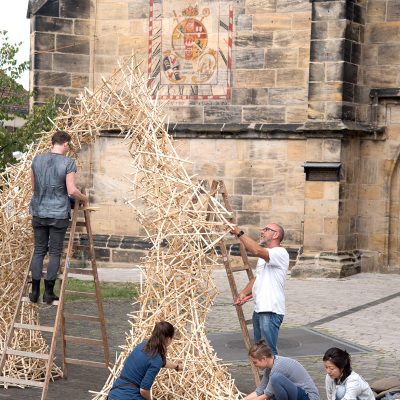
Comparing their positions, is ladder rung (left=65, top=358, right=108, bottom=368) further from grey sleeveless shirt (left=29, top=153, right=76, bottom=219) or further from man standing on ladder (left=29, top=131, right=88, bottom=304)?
grey sleeveless shirt (left=29, top=153, right=76, bottom=219)

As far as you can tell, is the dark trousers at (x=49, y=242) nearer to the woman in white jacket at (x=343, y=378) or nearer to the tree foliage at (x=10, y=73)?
the woman in white jacket at (x=343, y=378)

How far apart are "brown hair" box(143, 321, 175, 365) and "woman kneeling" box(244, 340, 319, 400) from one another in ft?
2.04

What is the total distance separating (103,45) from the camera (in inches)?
785

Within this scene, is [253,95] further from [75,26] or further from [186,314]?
[186,314]

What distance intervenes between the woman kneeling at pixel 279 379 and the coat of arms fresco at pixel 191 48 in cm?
1178

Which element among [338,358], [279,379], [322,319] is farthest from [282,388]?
[322,319]

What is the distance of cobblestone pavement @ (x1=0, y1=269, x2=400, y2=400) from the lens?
959cm

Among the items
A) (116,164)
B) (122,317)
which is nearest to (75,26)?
(116,164)

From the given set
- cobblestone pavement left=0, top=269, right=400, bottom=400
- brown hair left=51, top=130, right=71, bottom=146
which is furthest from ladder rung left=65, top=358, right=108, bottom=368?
brown hair left=51, top=130, right=71, bottom=146

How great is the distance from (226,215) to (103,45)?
11949mm

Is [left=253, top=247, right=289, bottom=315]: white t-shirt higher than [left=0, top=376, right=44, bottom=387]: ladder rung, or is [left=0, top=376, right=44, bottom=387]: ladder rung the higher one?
[left=253, top=247, right=289, bottom=315]: white t-shirt

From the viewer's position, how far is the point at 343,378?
751 centimetres

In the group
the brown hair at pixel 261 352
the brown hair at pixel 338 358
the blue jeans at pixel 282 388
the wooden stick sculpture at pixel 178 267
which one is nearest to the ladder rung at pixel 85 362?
the wooden stick sculpture at pixel 178 267

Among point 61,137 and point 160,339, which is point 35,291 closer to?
point 61,137
